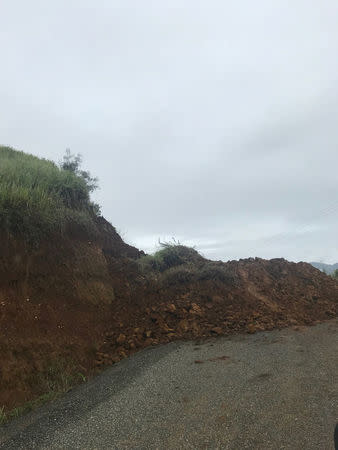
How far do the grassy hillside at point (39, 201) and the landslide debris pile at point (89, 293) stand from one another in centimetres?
3

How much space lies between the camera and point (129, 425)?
10.2 feet

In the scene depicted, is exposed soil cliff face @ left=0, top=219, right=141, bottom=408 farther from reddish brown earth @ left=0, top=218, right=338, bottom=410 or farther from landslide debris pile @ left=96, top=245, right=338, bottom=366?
landslide debris pile @ left=96, top=245, right=338, bottom=366

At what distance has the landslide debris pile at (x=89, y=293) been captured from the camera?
4.72 m

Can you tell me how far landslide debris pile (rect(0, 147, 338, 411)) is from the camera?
4723 mm

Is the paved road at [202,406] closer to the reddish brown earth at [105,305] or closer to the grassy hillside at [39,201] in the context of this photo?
the reddish brown earth at [105,305]

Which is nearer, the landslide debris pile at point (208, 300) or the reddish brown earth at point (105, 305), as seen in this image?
the reddish brown earth at point (105, 305)

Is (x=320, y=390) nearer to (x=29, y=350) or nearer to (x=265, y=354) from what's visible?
(x=265, y=354)

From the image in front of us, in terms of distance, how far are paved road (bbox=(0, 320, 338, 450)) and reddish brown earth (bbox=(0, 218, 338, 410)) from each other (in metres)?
0.69

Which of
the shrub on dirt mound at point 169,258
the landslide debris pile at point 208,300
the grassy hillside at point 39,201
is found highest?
the grassy hillside at point 39,201

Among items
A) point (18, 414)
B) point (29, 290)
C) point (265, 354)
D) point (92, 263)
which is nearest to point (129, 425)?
point (18, 414)

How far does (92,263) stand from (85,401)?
150 inches

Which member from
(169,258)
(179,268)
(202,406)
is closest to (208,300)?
(179,268)

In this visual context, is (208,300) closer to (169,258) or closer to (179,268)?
(179,268)

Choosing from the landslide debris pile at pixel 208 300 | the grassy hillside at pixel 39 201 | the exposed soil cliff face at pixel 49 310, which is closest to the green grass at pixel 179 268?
the landslide debris pile at pixel 208 300
